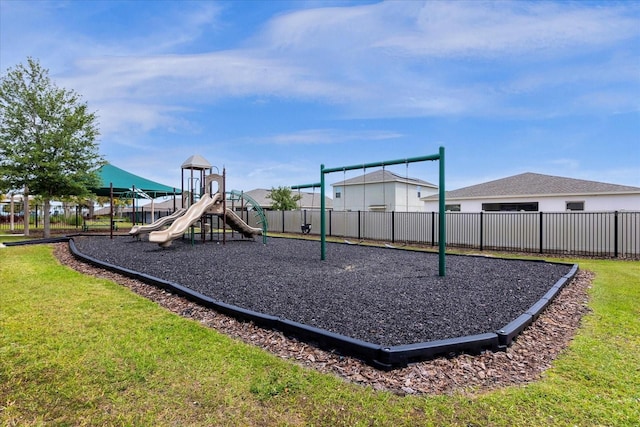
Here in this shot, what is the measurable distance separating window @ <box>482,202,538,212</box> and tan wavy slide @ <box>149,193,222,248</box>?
46.6 feet

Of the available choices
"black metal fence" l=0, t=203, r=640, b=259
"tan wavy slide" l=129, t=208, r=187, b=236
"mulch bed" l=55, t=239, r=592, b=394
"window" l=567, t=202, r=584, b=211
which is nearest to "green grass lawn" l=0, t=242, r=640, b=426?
"mulch bed" l=55, t=239, r=592, b=394

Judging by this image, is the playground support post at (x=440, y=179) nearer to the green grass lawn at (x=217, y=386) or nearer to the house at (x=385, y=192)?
the green grass lawn at (x=217, y=386)

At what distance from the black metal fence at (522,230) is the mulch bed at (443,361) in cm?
879

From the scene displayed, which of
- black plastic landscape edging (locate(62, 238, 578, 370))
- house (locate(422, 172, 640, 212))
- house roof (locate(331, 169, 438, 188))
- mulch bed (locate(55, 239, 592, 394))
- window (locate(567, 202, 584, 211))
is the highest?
house roof (locate(331, 169, 438, 188))

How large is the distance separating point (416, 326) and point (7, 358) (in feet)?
12.9

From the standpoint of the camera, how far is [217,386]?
8.73ft

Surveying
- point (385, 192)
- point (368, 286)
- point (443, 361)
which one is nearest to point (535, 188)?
point (385, 192)

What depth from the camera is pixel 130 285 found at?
6121 millimetres

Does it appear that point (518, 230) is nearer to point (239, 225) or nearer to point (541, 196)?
point (541, 196)

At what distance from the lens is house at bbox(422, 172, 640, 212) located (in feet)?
49.6

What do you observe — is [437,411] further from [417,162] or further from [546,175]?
[546,175]

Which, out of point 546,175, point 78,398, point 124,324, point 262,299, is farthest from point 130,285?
point 546,175

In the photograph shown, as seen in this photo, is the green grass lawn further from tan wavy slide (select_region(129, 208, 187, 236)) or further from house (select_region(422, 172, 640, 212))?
house (select_region(422, 172, 640, 212))

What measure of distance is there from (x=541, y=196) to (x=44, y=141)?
23.3 metres
